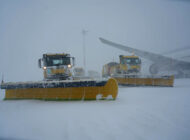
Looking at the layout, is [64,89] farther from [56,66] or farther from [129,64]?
[129,64]

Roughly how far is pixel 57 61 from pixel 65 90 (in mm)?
2970

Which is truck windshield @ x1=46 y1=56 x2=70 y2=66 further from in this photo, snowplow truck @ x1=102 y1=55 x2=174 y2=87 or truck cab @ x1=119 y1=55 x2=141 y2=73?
truck cab @ x1=119 y1=55 x2=141 y2=73

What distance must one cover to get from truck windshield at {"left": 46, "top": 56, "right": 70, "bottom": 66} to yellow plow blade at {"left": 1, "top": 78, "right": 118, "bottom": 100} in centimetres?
228

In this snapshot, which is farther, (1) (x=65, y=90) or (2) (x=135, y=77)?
(2) (x=135, y=77)

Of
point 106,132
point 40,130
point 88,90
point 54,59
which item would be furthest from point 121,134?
point 54,59

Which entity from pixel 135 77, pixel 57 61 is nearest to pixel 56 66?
pixel 57 61

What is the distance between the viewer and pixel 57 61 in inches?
250

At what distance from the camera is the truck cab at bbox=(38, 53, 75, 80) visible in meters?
5.92

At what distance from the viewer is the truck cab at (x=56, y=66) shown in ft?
19.4

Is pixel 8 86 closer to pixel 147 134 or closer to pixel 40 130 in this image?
pixel 40 130

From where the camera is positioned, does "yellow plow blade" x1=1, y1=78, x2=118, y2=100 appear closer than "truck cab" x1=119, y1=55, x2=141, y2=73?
Yes

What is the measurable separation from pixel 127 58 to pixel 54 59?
21.4ft

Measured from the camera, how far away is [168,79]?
7.17m

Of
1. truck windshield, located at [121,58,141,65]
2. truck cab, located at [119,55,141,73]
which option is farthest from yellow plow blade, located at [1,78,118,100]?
truck windshield, located at [121,58,141,65]
